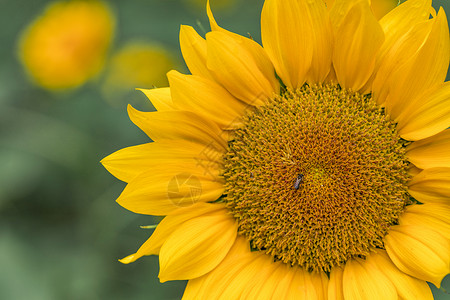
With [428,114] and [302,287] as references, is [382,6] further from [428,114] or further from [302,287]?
[302,287]

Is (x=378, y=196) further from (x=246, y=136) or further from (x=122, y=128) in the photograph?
(x=122, y=128)

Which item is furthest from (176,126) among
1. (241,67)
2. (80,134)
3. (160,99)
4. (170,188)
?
(80,134)

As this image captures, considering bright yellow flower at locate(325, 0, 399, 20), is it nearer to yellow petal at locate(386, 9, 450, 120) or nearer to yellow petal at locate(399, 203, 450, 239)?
yellow petal at locate(386, 9, 450, 120)

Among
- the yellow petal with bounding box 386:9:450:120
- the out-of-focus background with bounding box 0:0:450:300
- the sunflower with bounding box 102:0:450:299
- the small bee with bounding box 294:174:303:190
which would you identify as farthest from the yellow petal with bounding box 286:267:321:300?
the out-of-focus background with bounding box 0:0:450:300

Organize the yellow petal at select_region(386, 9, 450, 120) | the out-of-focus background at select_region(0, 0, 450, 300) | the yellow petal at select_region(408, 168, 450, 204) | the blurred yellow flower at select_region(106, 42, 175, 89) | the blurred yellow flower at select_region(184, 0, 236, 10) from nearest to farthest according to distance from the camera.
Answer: the yellow petal at select_region(386, 9, 450, 120) → the yellow petal at select_region(408, 168, 450, 204) → the blurred yellow flower at select_region(106, 42, 175, 89) → the out-of-focus background at select_region(0, 0, 450, 300) → the blurred yellow flower at select_region(184, 0, 236, 10)

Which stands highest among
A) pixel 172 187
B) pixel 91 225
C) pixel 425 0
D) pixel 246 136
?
pixel 425 0

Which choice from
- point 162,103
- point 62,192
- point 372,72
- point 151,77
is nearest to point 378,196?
point 372,72

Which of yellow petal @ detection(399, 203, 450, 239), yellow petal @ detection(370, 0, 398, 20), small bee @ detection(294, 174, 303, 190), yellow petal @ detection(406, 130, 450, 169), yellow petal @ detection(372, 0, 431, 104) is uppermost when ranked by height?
yellow petal @ detection(370, 0, 398, 20)
